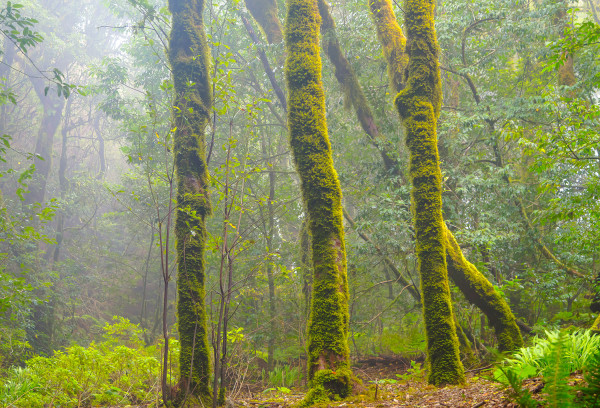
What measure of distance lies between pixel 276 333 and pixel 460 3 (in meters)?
8.78

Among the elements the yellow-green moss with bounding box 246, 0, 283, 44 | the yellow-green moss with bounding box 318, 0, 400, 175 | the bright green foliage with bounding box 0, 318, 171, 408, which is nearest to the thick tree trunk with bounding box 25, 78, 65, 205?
the yellow-green moss with bounding box 246, 0, 283, 44

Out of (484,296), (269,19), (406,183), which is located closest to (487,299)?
(484,296)

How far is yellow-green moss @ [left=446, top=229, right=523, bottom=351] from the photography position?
560 cm

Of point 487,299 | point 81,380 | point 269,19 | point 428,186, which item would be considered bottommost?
point 81,380

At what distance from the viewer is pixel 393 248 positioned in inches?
348

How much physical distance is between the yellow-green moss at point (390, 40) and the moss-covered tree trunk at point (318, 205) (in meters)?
2.96

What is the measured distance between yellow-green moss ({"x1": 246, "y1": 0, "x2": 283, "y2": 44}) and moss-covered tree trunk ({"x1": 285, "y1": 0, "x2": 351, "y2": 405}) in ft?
12.3

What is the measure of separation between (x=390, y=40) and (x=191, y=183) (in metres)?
5.57

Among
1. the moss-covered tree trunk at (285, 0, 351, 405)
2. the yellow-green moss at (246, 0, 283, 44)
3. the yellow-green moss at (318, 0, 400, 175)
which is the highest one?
the yellow-green moss at (246, 0, 283, 44)

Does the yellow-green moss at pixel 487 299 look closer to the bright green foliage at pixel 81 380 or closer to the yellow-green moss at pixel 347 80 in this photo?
the yellow-green moss at pixel 347 80

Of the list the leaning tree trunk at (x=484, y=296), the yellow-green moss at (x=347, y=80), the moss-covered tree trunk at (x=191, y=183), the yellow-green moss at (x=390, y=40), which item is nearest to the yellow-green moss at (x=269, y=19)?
the yellow-green moss at (x=347, y=80)

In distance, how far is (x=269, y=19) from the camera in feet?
30.6

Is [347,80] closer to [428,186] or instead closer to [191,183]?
[428,186]

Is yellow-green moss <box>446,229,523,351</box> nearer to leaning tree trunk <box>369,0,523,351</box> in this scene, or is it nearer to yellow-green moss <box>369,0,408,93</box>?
leaning tree trunk <box>369,0,523,351</box>
